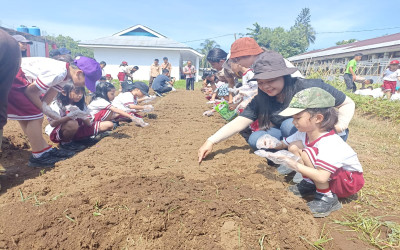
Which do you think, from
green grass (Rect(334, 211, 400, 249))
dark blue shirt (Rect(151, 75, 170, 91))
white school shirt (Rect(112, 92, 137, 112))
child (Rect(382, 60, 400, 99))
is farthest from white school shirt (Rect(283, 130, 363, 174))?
dark blue shirt (Rect(151, 75, 170, 91))

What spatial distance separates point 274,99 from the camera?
104 inches

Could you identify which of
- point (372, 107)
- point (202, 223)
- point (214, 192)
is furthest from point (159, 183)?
point (372, 107)

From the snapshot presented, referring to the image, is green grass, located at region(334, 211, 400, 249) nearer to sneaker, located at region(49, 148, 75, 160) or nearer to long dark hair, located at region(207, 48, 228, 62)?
sneaker, located at region(49, 148, 75, 160)

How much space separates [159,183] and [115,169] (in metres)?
0.67

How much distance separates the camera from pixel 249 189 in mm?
2150

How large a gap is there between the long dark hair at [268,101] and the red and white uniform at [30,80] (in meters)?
2.11

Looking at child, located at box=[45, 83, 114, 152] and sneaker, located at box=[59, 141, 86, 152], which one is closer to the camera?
child, located at box=[45, 83, 114, 152]

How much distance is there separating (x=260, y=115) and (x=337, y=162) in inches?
41.0

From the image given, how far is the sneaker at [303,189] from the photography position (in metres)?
2.19

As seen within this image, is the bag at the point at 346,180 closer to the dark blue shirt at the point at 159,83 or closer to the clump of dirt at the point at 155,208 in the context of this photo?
the clump of dirt at the point at 155,208

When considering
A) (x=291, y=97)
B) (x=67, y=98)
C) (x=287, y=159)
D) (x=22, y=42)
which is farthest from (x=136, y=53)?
(x=287, y=159)

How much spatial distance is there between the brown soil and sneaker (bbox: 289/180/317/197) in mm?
115

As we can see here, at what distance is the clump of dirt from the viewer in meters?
1.56

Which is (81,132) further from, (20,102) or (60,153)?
(20,102)
